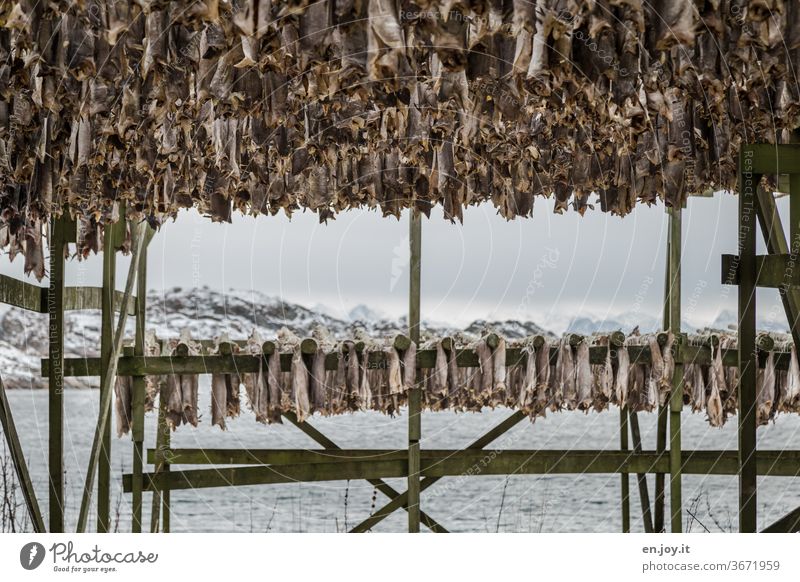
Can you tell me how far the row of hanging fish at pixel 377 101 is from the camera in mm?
3578

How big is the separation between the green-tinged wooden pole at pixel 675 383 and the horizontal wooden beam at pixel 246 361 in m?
0.24

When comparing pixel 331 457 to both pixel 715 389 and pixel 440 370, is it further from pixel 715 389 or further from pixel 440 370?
pixel 715 389

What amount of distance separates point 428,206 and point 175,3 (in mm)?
3888

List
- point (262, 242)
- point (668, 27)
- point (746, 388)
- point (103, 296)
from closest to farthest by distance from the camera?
point (668, 27)
point (746, 388)
point (103, 296)
point (262, 242)

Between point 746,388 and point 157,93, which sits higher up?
point 157,93

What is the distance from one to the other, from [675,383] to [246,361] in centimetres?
360

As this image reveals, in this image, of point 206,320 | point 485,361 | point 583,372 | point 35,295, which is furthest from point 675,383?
point 206,320

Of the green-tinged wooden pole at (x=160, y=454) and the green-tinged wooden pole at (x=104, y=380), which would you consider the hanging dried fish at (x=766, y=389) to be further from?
the green-tinged wooden pole at (x=104, y=380)

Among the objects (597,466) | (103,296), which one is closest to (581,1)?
(103,296)

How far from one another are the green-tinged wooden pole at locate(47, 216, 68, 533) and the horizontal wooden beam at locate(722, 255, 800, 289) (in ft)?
13.0

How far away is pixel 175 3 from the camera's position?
12.0ft

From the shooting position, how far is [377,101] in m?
5.02

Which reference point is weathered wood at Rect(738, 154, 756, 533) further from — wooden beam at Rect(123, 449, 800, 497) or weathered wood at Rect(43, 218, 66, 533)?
weathered wood at Rect(43, 218, 66, 533)

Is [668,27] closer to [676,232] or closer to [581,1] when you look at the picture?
[581,1]
